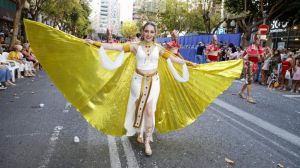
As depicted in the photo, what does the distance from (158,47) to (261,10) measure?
22017 millimetres

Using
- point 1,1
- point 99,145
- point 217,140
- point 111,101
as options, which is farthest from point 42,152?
point 1,1

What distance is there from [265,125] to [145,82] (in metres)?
3.60

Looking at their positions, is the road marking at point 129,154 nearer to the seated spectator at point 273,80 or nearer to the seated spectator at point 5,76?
the seated spectator at point 5,76

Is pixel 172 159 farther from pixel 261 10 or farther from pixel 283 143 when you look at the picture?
pixel 261 10

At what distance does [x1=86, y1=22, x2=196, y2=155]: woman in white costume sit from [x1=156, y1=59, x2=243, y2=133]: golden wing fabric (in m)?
0.48

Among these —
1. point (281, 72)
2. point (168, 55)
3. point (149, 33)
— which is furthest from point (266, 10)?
point (149, 33)

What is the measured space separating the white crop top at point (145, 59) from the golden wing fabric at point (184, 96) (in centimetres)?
58

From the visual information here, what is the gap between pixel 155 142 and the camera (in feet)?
18.7

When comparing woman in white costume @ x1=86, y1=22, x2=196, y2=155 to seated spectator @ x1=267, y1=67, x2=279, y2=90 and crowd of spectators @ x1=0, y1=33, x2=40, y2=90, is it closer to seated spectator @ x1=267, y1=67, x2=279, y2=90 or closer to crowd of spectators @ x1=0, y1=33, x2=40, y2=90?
crowd of spectators @ x1=0, y1=33, x2=40, y2=90

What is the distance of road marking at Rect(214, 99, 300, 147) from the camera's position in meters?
6.60

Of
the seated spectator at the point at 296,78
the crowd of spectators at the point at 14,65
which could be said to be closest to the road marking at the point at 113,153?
the crowd of spectators at the point at 14,65

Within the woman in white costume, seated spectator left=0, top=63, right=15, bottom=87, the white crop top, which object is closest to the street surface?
the woman in white costume

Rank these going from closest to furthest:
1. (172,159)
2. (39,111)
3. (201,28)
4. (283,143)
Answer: (172,159)
(283,143)
(39,111)
(201,28)

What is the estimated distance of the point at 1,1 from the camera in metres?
30.6
